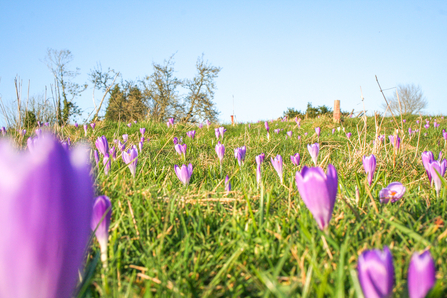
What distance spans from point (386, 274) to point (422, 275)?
0.09 metres

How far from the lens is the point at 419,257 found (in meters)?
0.66

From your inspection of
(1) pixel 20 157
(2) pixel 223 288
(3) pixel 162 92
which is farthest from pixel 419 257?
(3) pixel 162 92

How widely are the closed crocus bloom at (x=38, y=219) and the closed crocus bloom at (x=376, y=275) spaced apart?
0.61m

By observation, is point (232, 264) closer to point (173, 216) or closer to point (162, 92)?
point (173, 216)

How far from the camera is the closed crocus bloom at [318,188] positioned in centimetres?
94

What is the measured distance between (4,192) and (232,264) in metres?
0.81

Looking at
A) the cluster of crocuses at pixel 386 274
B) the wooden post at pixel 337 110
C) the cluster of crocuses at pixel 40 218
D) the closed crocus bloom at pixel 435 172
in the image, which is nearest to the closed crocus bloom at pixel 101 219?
the cluster of crocuses at pixel 40 218

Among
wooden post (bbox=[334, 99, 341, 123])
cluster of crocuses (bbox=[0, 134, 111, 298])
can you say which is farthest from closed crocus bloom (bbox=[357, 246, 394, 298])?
wooden post (bbox=[334, 99, 341, 123])

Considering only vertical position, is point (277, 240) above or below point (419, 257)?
below

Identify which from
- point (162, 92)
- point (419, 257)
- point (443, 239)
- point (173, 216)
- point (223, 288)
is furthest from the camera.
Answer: point (162, 92)

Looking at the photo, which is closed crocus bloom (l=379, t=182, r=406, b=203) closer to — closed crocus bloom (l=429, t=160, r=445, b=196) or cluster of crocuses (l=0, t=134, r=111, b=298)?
closed crocus bloom (l=429, t=160, r=445, b=196)

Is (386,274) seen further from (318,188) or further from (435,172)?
(435,172)

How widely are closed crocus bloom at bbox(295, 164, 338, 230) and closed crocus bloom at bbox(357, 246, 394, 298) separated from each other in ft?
1.03

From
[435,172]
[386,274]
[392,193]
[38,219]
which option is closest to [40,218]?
[38,219]
